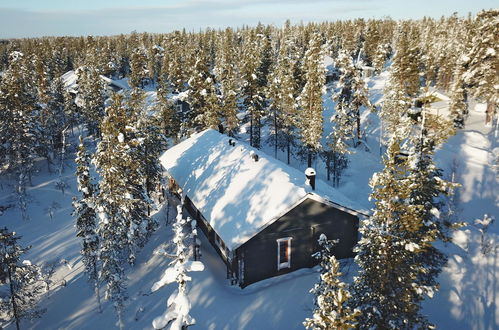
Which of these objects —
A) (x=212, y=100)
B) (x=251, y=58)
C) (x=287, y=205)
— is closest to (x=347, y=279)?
(x=287, y=205)

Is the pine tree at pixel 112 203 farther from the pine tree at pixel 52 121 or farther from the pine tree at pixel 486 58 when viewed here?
the pine tree at pixel 486 58

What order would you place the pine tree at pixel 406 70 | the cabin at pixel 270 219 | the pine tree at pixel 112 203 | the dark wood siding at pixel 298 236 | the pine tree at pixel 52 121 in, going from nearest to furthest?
1. the pine tree at pixel 112 203
2. the cabin at pixel 270 219
3. the dark wood siding at pixel 298 236
4. the pine tree at pixel 406 70
5. the pine tree at pixel 52 121

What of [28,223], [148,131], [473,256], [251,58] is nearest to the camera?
[473,256]

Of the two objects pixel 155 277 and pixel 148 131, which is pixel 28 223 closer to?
pixel 148 131

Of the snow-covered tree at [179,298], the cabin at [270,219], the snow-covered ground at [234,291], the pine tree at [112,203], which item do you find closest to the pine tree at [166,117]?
the snow-covered ground at [234,291]

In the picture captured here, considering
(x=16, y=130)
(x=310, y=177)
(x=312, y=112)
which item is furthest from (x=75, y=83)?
(x=310, y=177)

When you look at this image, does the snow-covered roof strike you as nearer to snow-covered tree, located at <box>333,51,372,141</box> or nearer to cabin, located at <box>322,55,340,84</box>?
snow-covered tree, located at <box>333,51,372,141</box>

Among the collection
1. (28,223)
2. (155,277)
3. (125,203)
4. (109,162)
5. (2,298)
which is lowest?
(28,223)
